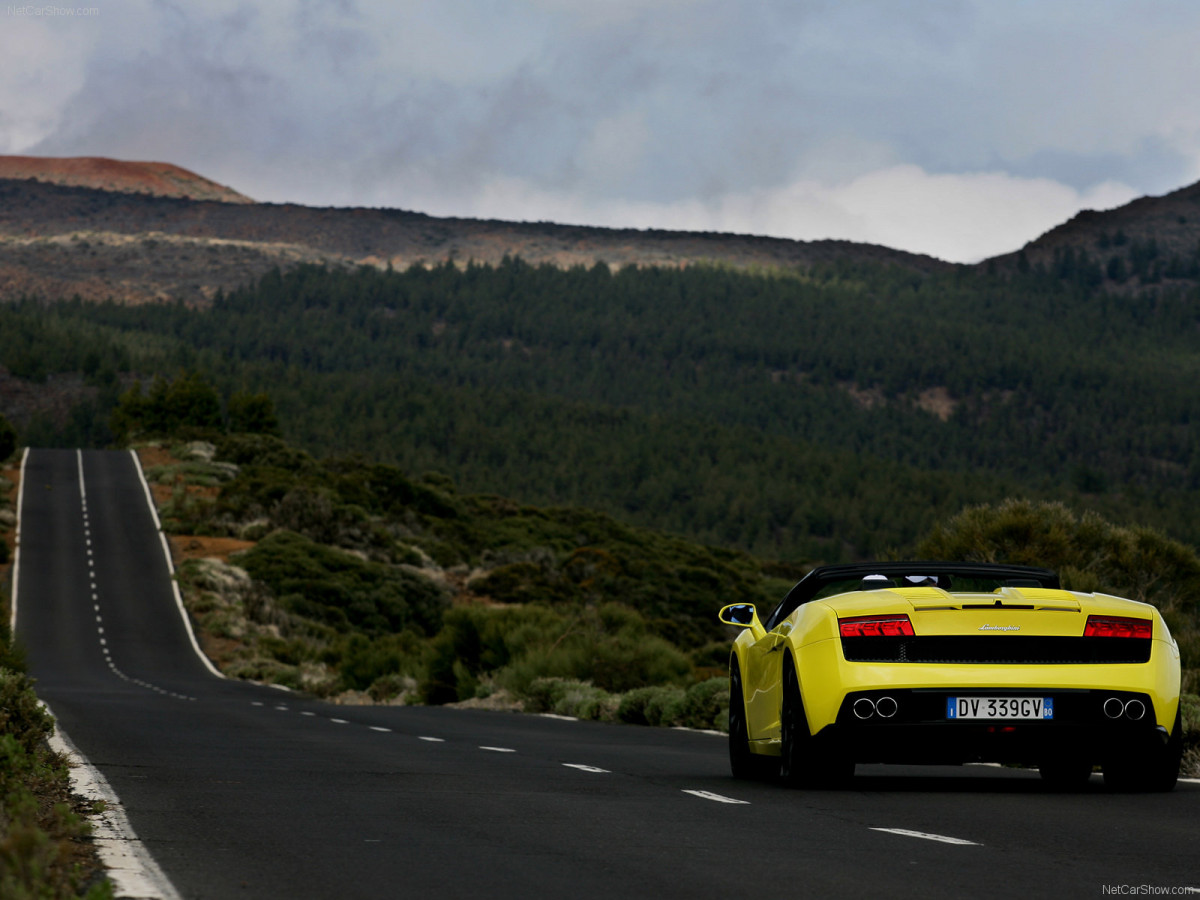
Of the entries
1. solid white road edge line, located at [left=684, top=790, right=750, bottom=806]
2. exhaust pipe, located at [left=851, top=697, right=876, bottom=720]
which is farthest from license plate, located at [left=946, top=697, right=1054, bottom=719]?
solid white road edge line, located at [left=684, top=790, right=750, bottom=806]

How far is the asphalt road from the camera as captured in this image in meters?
6.83

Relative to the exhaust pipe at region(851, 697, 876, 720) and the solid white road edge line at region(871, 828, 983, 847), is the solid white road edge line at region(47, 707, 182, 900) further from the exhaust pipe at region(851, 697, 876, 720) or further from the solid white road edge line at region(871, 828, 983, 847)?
the exhaust pipe at region(851, 697, 876, 720)

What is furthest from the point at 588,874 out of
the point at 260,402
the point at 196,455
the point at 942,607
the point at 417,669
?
the point at 260,402

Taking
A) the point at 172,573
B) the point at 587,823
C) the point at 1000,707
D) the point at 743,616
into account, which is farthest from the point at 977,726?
the point at 172,573

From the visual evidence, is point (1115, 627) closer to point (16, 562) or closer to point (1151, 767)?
point (1151, 767)

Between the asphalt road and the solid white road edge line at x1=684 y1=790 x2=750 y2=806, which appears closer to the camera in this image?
the asphalt road

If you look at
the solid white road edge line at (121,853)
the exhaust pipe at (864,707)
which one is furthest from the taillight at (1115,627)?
the solid white road edge line at (121,853)

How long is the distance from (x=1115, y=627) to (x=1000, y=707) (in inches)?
32.0

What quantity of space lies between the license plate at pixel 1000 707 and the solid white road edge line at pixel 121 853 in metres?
4.30

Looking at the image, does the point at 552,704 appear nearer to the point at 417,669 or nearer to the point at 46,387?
the point at 417,669

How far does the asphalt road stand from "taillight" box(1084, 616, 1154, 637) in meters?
0.94

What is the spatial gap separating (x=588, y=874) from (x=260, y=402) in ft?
440

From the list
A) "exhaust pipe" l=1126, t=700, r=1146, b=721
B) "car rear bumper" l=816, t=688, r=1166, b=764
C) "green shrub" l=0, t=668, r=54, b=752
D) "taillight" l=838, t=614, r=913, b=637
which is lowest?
"green shrub" l=0, t=668, r=54, b=752

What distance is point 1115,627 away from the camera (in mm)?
9758
